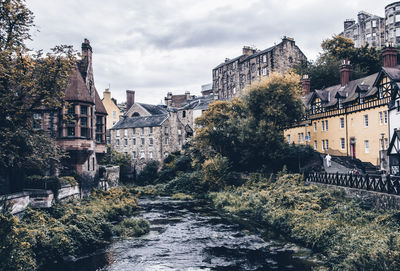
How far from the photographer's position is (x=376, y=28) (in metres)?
86.6

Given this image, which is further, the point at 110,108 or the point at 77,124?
the point at 110,108

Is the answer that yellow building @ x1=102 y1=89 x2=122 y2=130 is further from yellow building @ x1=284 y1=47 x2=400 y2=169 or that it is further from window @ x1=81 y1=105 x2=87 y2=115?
window @ x1=81 y1=105 x2=87 y2=115

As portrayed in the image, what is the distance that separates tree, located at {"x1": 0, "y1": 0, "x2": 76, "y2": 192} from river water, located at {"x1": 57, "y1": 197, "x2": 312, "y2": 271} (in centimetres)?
670

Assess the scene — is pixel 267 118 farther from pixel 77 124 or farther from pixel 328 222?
pixel 77 124

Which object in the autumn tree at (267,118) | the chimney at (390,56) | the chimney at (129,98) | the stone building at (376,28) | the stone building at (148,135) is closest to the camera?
the chimney at (390,56)

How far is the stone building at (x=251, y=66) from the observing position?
6181 centimetres

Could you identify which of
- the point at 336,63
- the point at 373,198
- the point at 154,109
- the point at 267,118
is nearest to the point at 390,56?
the point at 267,118

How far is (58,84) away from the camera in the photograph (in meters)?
19.5

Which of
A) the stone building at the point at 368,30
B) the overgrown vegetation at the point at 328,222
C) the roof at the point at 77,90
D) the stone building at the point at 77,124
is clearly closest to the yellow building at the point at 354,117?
the overgrown vegetation at the point at 328,222

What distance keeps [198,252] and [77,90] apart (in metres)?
17.2

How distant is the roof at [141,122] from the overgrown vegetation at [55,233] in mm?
35686

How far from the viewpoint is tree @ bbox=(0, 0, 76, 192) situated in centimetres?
1759

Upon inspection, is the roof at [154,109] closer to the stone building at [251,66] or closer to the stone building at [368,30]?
the stone building at [251,66]

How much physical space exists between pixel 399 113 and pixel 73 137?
2811 cm
